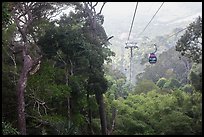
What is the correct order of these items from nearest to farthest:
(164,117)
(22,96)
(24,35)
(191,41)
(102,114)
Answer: (22,96)
(24,35)
(102,114)
(191,41)
(164,117)

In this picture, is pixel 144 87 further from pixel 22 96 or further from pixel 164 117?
pixel 22 96

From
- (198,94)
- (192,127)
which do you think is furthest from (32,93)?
(198,94)

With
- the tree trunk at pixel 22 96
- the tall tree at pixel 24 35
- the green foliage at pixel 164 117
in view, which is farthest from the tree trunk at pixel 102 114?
the tree trunk at pixel 22 96

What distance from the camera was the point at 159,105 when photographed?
19062 mm

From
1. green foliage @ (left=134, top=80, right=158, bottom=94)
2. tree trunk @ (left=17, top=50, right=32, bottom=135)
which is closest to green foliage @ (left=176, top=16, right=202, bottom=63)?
tree trunk @ (left=17, top=50, right=32, bottom=135)

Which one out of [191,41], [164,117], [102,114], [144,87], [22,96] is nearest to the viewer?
[22,96]

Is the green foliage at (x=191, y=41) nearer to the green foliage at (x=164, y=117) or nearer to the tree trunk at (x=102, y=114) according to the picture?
the green foliage at (x=164, y=117)

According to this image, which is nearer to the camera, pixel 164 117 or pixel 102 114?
pixel 102 114

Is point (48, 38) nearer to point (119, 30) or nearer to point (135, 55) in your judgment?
point (135, 55)

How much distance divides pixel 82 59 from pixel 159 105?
25.7 ft

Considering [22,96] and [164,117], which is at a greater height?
[22,96]

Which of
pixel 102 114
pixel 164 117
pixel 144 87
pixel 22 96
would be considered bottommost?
pixel 164 117

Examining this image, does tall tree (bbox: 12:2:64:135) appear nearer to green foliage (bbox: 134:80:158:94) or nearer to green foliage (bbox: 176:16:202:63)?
green foliage (bbox: 176:16:202:63)

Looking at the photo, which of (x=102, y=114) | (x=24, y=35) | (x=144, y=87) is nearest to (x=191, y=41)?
(x=102, y=114)
